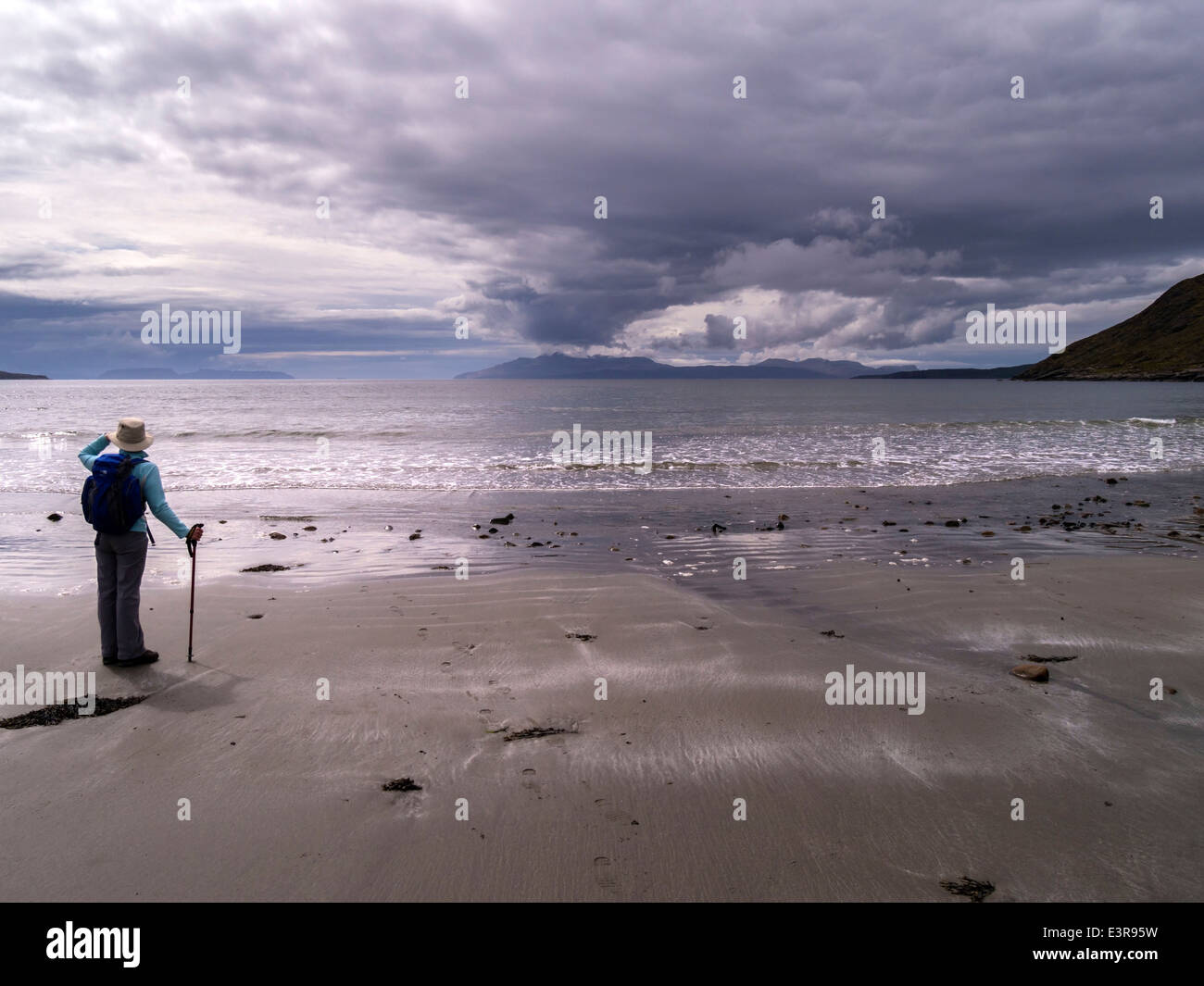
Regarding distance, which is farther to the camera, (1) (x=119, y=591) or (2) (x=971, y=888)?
(1) (x=119, y=591)

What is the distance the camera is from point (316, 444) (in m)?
36.4

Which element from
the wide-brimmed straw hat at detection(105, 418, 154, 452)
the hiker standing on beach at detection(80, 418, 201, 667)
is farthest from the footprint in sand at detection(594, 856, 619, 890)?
the wide-brimmed straw hat at detection(105, 418, 154, 452)

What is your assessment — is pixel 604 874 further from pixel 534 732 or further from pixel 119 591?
pixel 119 591

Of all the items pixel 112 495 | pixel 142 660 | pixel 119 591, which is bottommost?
pixel 142 660

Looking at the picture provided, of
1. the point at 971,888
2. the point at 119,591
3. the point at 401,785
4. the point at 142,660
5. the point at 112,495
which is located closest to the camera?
the point at 971,888

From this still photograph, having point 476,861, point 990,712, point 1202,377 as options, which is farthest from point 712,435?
point 1202,377

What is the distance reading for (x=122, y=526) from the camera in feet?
23.1

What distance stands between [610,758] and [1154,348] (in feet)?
701

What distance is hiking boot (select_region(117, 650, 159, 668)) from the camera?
24.0ft

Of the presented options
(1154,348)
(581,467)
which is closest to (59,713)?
(581,467)

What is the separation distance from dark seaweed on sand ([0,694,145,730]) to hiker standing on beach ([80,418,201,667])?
938 millimetres

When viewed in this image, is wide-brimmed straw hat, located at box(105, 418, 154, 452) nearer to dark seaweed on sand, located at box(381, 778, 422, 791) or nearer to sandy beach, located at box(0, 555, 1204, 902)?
sandy beach, located at box(0, 555, 1204, 902)
